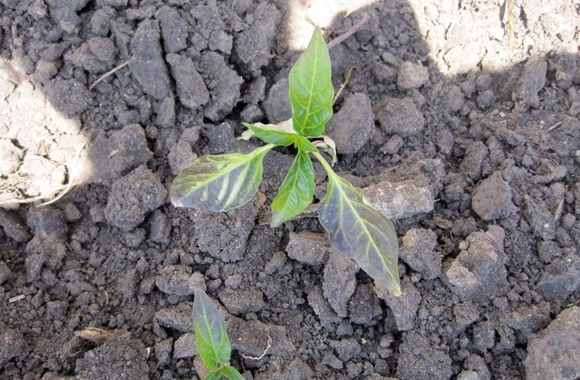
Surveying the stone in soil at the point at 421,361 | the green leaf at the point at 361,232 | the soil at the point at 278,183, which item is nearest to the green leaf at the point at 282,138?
the green leaf at the point at 361,232

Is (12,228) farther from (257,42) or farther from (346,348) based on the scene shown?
(346,348)

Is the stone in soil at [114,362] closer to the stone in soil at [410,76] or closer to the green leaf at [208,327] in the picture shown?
the green leaf at [208,327]

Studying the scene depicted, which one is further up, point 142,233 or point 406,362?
point 142,233

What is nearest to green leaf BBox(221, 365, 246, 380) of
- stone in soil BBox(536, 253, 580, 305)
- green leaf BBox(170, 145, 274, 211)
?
green leaf BBox(170, 145, 274, 211)

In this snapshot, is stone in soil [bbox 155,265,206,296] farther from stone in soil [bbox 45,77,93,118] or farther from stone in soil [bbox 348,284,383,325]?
stone in soil [bbox 45,77,93,118]

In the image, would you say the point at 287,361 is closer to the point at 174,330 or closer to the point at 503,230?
the point at 174,330

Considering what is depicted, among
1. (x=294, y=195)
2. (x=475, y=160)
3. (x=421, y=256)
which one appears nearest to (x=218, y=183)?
(x=294, y=195)

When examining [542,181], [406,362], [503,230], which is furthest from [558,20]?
[406,362]
